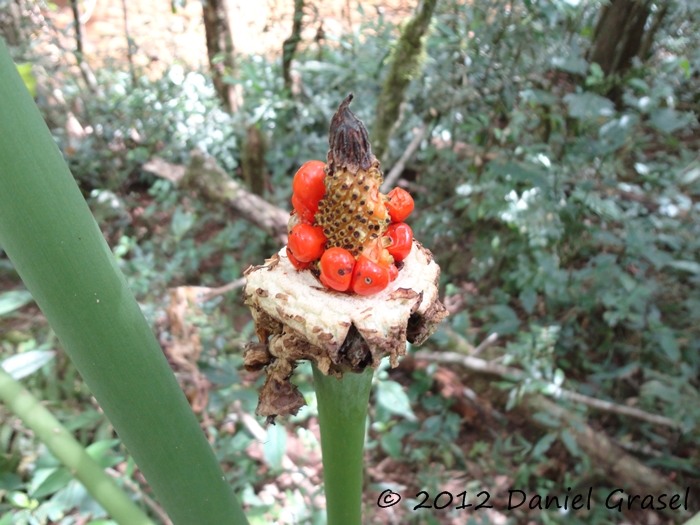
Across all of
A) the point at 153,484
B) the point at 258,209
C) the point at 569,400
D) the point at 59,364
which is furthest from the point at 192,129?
the point at 153,484

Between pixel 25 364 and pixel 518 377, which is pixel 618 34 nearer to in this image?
pixel 518 377

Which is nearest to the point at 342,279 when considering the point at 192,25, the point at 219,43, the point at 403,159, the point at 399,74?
the point at 399,74

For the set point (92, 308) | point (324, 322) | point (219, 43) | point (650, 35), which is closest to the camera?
point (92, 308)

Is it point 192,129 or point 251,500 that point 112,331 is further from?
point 192,129

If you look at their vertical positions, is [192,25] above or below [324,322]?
above

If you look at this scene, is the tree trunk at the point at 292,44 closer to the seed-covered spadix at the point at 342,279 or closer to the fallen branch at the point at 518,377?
the fallen branch at the point at 518,377

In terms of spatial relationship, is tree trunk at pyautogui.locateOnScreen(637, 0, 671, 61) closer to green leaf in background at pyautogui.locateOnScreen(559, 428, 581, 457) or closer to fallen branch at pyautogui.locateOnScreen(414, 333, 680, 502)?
fallen branch at pyautogui.locateOnScreen(414, 333, 680, 502)
